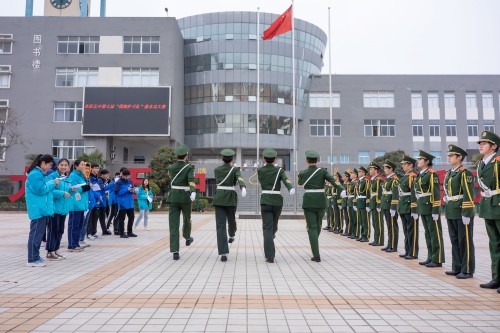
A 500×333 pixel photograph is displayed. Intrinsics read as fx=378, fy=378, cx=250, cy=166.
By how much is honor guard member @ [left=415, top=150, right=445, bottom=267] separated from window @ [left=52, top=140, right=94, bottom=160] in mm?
35491

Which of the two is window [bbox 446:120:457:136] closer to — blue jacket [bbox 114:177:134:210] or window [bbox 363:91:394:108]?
window [bbox 363:91:394:108]

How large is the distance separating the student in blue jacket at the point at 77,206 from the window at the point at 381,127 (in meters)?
41.8

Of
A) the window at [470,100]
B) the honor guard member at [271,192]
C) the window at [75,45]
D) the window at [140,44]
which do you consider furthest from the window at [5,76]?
the window at [470,100]

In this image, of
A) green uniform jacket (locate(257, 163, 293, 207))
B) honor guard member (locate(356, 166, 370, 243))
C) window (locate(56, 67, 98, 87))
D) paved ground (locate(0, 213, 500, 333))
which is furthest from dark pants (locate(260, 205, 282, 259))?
window (locate(56, 67, 98, 87))

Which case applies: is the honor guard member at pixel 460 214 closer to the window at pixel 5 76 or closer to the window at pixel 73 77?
the window at pixel 73 77

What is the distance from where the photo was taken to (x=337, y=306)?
456 cm

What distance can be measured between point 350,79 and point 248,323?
4596 cm

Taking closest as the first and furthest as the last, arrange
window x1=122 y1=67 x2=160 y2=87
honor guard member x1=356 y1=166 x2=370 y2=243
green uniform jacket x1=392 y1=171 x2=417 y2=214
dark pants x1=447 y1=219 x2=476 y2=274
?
dark pants x1=447 y1=219 x2=476 y2=274 < green uniform jacket x1=392 y1=171 x2=417 y2=214 < honor guard member x1=356 y1=166 x2=370 y2=243 < window x1=122 y1=67 x2=160 y2=87

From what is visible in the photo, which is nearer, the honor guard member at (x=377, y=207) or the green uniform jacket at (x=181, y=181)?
the green uniform jacket at (x=181, y=181)

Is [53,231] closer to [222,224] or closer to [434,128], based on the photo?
[222,224]

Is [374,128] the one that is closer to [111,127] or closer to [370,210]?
[111,127]

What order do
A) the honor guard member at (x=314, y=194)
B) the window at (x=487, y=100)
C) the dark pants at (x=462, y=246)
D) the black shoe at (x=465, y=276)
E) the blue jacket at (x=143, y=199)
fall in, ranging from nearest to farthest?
the black shoe at (x=465, y=276) < the dark pants at (x=462, y=246) < the honor guard member at (x=314, y=194) < the blue jacket at (x=143, y=199) < the window at (x=487, y=100)

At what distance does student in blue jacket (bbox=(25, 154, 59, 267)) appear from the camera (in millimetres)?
6832

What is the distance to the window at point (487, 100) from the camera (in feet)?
152
